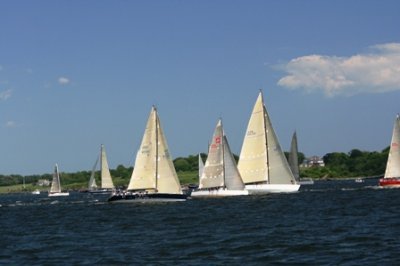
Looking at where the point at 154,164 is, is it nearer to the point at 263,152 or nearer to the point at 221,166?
the point at 221,166

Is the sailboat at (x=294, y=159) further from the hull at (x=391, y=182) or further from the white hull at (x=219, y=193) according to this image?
the white hull at (x=219, y=193)

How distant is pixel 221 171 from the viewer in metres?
91.2

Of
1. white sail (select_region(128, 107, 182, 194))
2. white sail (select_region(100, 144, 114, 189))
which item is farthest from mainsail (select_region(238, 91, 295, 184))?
white sail (select_region(100, 144, 114, 189))

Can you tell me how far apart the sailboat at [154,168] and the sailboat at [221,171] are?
1108cm

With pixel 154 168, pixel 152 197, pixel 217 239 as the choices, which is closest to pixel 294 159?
pixel 154 168

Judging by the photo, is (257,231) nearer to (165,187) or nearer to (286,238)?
(286,238)

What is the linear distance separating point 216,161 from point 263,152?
6.54 metres

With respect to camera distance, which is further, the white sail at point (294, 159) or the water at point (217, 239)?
the white sail at point (294, 159)

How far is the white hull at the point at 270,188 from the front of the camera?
93875mm

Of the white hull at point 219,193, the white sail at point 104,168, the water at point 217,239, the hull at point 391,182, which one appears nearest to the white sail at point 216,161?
the white hull at point 219,193

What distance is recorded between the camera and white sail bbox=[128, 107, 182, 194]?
80.4 metres

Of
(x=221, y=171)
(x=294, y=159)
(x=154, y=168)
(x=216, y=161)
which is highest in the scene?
(x=294, y=159)

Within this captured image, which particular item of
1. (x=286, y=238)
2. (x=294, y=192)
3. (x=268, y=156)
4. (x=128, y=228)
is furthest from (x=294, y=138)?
(x=286, y=238)

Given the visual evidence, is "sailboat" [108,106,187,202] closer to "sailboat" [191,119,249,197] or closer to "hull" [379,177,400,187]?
"sailboat" [191,119,249,197]
